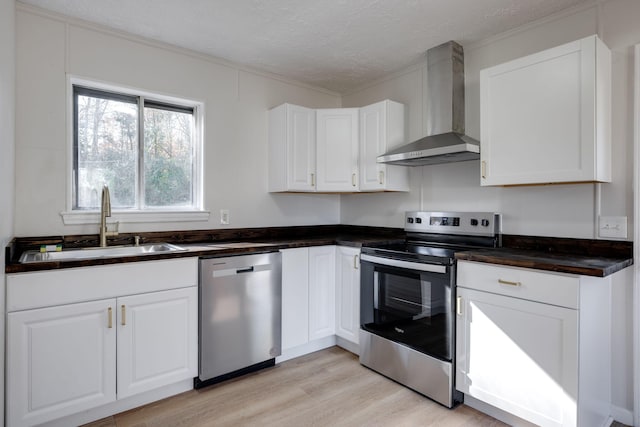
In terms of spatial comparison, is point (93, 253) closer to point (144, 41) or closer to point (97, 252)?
point (97, 252)

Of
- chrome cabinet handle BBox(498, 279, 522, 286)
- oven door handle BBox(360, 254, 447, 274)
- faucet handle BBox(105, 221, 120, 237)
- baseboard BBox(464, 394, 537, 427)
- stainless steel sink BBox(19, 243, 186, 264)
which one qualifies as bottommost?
baseboard BBox(464, 394, 537, 427)

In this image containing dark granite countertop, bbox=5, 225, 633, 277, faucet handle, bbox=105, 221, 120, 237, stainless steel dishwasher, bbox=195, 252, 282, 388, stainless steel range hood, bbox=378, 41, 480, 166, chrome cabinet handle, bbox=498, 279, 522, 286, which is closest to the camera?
dark granite countertop, bbox=5, 225, 633, 277

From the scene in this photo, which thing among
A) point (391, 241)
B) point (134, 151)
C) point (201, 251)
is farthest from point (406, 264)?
point (134, 151)

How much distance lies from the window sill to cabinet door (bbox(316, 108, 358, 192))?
1.09 metres

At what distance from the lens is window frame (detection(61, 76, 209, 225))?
7.63ft

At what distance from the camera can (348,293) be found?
2.83 m

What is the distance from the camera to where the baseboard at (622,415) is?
1940 mm

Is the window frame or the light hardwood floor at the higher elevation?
the window frame

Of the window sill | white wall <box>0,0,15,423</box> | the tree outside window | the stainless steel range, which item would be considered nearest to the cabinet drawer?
the stainless steel range

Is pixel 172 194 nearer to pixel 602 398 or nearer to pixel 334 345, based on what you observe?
pixel 334 345

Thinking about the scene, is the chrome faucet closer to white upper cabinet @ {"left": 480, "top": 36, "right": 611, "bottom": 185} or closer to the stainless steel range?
the stainless steel range

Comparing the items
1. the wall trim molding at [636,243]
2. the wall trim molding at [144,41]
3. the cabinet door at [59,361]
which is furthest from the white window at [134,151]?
the wall trim molding at [636,243]

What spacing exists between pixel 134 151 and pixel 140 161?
0.29 feet

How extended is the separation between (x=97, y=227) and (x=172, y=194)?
598 millimetres
